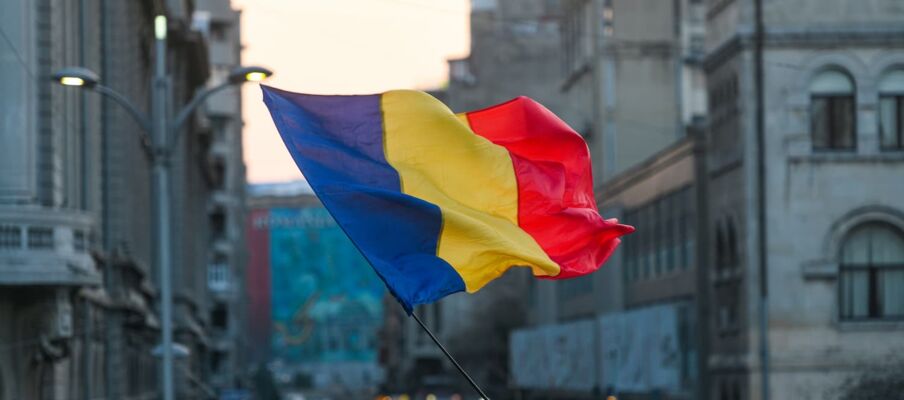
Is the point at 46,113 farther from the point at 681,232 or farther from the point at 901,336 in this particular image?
the point at 681,232

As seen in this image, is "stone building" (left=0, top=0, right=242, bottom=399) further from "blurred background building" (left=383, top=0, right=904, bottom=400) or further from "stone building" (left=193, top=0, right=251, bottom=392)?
"stone building" (left=193, top=0, right=251, bottom=392)

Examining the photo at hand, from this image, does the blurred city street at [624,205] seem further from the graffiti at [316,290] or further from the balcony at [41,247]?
the graffiti at [316,290]

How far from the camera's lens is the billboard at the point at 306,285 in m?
187

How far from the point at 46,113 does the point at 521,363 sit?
6123 cm

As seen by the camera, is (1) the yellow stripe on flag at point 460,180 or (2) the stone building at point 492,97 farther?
(2) the stone building at point 492,97

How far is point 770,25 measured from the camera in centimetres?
5353

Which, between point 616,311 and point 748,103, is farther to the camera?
point 616,311

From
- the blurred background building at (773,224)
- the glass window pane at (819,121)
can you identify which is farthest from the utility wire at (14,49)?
the glass window pane at (819,121)

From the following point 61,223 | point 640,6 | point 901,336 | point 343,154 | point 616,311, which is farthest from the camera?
point 640,6

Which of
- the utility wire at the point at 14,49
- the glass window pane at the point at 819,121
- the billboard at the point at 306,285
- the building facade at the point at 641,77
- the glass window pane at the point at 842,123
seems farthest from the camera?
the billboard at the point at 306,285

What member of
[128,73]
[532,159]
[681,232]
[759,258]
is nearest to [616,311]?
[681,232]

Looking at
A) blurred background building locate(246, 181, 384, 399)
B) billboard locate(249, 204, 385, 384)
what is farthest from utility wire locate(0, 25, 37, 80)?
billboard locate(249, 204, 385, 384)

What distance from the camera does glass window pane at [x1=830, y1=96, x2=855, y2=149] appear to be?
5322 centimetres

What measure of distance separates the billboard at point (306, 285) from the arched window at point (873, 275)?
434 ft
